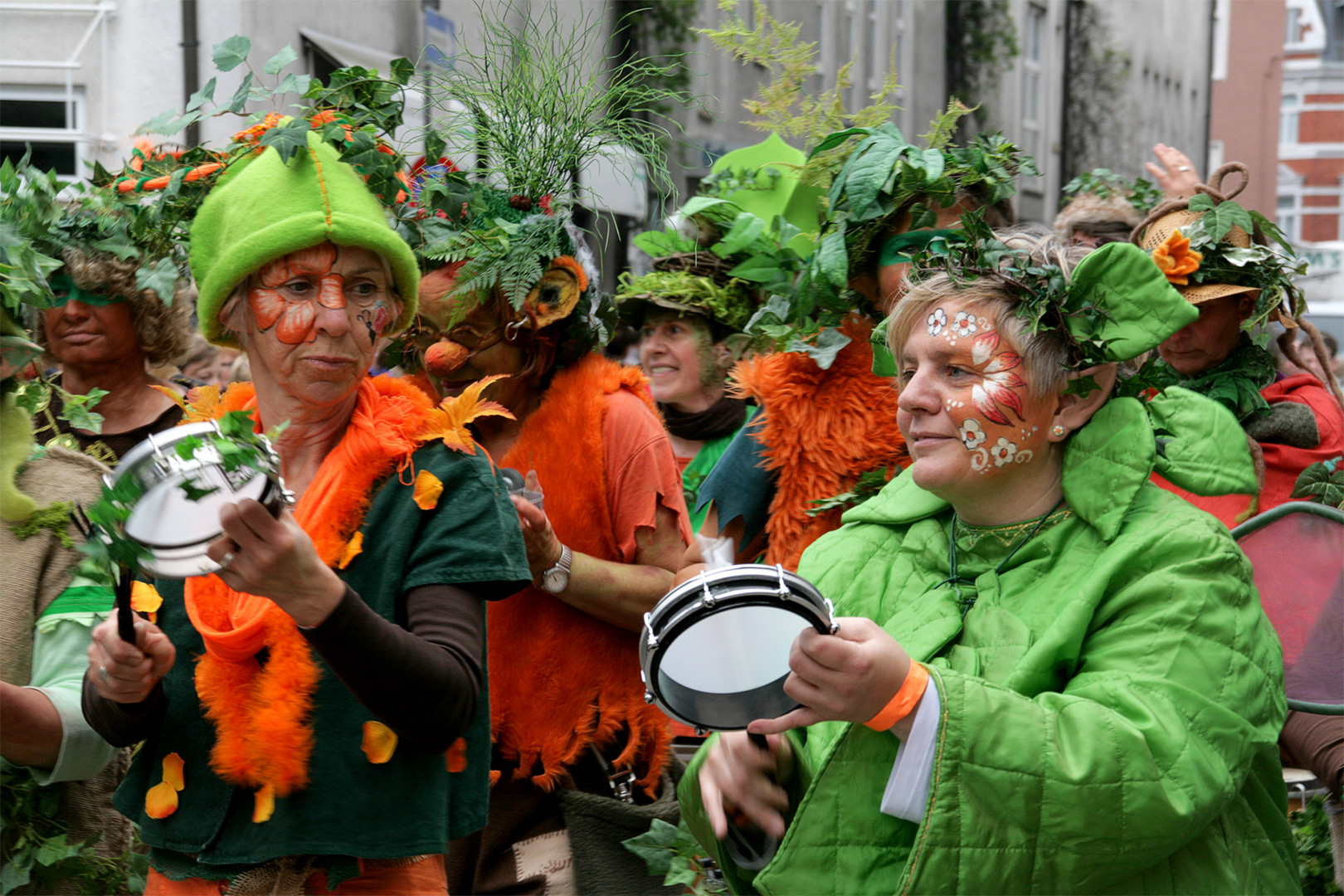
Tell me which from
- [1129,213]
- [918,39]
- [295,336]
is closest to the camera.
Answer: [295,336]

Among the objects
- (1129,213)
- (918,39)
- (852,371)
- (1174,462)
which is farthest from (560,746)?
(918,39)

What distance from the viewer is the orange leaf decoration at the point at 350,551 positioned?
224 centimetres

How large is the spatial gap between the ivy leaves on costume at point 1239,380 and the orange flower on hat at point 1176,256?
0.94 feet

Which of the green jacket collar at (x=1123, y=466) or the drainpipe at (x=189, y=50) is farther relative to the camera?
the drainpipe at (x=189, y=50)

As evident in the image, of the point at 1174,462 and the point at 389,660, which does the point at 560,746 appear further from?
the point at 1174,462

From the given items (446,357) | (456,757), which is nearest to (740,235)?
(446,357)

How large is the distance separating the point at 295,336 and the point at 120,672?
2.13 ft

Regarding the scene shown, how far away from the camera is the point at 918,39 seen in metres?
18.1

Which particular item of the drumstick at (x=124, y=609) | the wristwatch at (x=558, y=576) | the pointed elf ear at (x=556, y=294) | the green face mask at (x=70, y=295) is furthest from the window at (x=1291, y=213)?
the drumstick at (x=124, y=609)

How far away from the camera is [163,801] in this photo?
2219 mm

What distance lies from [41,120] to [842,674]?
1058 centimetres

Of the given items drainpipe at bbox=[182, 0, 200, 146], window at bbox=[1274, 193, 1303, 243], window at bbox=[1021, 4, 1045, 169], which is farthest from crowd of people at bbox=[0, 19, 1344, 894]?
window at bbox=[1274, 193, 1303, 243]

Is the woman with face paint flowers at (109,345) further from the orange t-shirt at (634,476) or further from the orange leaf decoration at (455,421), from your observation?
the orange leaf decoration at (455,421)

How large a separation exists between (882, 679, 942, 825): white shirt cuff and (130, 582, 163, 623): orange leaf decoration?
129 cm
